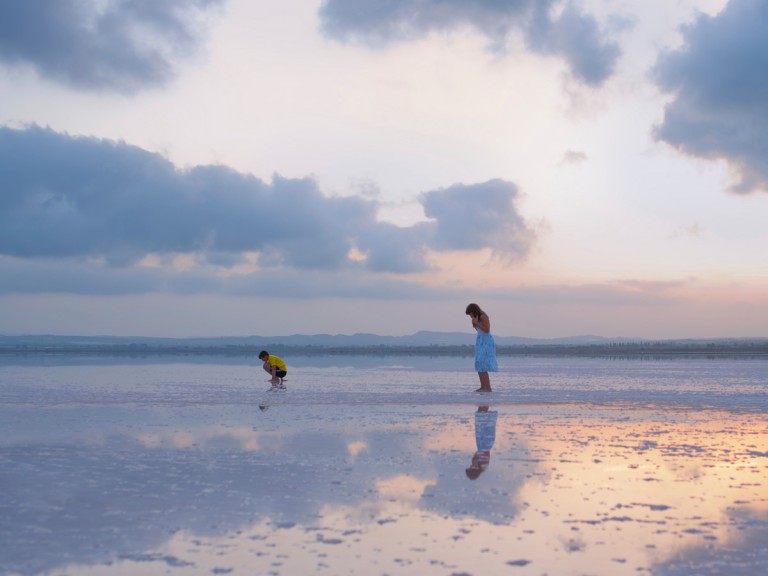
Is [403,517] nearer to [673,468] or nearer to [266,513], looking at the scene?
[266,513]

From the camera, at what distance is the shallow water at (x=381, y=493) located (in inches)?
188

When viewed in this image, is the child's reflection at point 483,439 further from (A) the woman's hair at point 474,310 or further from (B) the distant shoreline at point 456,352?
(B) the distant shoreline at point 456,352

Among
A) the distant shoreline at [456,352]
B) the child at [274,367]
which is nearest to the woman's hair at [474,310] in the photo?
the child at [274,367]

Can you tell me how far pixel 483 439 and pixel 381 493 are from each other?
3.59 metres

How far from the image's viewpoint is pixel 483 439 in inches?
391

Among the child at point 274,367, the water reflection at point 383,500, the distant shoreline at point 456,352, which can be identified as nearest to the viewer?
the water reflection at point 383,500

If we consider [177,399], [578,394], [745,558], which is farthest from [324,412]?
[745,558]

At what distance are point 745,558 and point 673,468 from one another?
10.2 ft

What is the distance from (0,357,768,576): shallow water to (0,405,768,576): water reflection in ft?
0.08

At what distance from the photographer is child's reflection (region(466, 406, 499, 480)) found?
7730mm

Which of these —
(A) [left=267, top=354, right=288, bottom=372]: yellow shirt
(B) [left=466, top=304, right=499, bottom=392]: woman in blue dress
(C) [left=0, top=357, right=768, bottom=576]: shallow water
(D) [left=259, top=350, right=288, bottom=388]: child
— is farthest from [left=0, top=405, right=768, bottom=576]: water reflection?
(A) [left=267, top=354, right=288, bottom=372]: yellow shirt

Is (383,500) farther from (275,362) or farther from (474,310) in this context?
(275,362)

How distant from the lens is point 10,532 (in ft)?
17.6

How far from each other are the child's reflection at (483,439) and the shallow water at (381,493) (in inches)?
3.2
